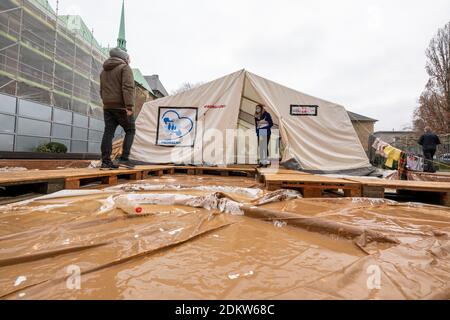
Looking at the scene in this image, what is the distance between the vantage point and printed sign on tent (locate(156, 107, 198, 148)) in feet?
19.0

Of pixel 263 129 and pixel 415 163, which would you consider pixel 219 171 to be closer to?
pixel 263 129

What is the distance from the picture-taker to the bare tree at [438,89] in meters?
17.1

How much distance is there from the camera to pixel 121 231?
1245mm

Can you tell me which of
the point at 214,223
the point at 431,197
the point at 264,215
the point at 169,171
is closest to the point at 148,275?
the point at 214,223

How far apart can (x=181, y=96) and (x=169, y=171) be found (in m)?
2.12

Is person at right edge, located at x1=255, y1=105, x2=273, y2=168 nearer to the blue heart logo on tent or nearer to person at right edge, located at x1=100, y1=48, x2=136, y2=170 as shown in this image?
the blue heart logo on tent

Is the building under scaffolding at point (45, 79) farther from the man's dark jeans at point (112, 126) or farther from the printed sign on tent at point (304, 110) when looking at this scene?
the printed sign on tent at point (304, 110)

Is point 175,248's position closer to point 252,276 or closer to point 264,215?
point 252,276

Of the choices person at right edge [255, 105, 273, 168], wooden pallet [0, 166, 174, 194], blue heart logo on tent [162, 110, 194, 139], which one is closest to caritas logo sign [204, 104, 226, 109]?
blue heart logo on tent [162, 110, 194, 139]

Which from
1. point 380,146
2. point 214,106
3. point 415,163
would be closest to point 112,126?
point 214,106

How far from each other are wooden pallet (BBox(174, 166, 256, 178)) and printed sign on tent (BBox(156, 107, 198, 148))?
30.1 inches

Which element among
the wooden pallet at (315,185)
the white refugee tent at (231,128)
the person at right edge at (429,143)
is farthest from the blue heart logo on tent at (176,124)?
the person at right edge at (429,143)

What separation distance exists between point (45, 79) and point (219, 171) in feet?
43.0

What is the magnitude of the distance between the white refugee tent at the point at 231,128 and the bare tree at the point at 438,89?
17699mm
